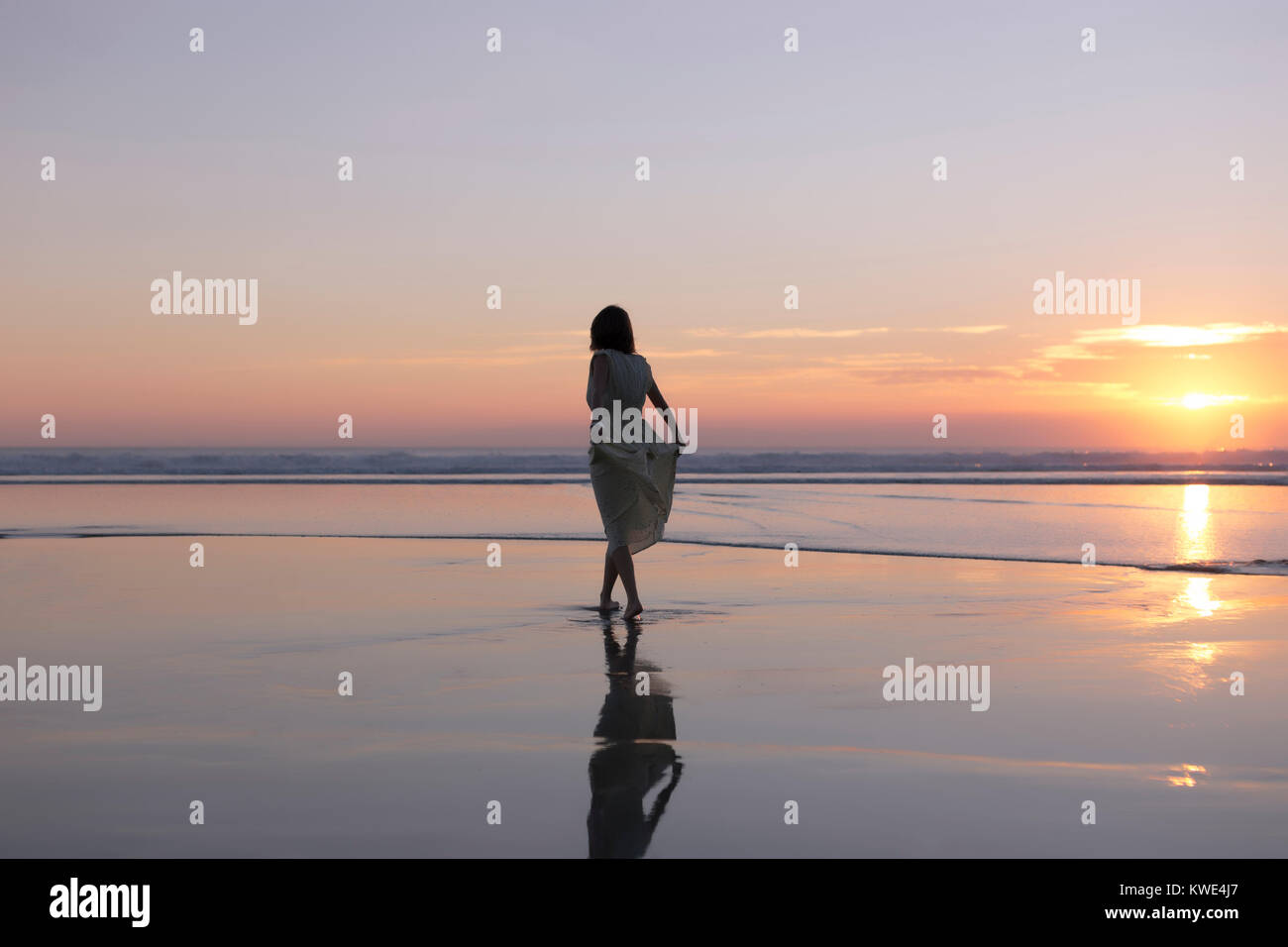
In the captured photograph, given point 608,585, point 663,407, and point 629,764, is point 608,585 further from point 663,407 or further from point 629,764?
point 629,764

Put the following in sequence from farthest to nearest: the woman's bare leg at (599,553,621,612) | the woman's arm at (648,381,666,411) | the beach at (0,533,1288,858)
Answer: the woman's arm at (648,381,666,411), the woman's bare leg at (599,553,621,612), the beach at (0,533,1288,858)

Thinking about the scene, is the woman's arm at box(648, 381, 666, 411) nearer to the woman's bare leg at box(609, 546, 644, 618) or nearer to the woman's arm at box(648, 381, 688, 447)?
the woman's arm at box(648, 381, 688, 447)

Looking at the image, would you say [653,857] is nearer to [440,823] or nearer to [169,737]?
[440,823]

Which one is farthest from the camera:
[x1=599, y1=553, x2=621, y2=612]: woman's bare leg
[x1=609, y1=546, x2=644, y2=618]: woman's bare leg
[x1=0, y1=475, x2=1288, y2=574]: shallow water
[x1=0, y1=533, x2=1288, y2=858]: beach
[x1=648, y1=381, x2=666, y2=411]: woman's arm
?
[x1=0, y1=475, x2=1288, y2=574]: shallow water

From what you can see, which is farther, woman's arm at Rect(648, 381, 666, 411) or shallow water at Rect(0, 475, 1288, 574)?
shallow water at Rect(0, 475, 1288, 574)

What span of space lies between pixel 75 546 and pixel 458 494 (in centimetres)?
1053

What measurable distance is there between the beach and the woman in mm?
583

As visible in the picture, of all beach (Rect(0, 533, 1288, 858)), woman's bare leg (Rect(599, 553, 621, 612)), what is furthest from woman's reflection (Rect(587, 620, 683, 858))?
woman's bare leg (Rect(599, 553, 621, 612))

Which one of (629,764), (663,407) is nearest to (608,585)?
(663,407)

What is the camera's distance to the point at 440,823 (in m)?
3.12

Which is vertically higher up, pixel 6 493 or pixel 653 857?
pixel 6 493

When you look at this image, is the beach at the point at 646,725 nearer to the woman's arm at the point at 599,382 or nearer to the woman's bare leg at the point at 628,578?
the woman's bare leg at the point at 628,578

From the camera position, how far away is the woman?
7.09m
